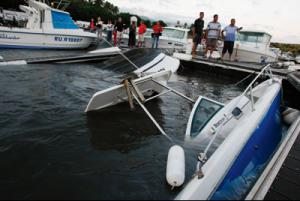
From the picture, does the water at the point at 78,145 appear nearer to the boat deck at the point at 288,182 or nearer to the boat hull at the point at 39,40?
the boat deck at the point at 288,182

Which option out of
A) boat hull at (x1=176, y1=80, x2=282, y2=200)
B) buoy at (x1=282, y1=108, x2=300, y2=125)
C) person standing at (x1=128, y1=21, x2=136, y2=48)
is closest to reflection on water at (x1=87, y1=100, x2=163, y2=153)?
boat hull at (x1=176, y1=80, x2=282, y2=200)

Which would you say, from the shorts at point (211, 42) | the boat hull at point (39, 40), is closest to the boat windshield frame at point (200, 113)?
the shorts at point (211, 42)

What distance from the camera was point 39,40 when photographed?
54.7 ft

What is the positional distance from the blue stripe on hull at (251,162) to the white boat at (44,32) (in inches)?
619

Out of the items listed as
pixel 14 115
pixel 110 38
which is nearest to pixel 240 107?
pixel 14 115

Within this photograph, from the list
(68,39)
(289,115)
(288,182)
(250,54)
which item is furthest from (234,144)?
(68,39)

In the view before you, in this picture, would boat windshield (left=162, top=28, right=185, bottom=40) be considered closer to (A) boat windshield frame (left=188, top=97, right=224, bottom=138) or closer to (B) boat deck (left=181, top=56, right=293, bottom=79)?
(B) boat deck (left=181, top=56, right=293, bottom=79)

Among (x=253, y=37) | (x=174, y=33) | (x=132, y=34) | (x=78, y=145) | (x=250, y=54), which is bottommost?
(x=78, y=145)

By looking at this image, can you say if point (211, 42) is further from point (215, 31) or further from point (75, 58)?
point (75, 58)

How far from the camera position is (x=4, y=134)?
14.8 ft

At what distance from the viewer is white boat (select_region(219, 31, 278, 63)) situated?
14.9 metres

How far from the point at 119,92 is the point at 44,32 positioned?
1309 cm

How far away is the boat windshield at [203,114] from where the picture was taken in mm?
4949

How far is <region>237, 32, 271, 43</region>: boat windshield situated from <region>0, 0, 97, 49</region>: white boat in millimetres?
11040
